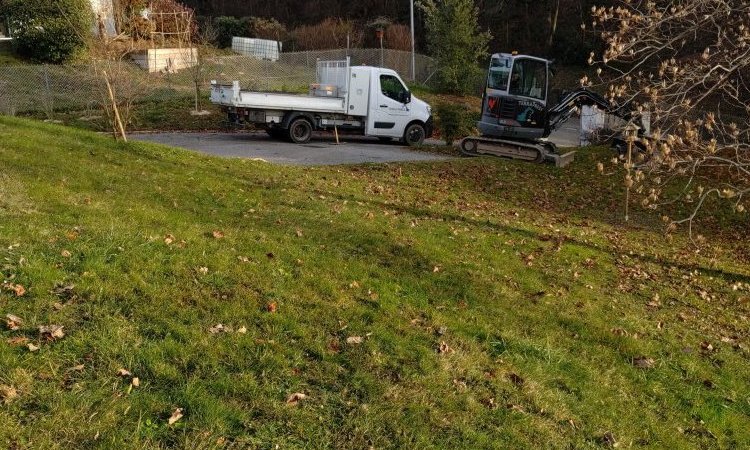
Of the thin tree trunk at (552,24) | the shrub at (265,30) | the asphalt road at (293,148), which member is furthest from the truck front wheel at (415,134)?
the thin tree trunk at (552,24)

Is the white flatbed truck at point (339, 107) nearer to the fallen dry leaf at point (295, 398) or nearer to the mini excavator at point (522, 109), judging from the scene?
the mini excavator at point (522, 109)

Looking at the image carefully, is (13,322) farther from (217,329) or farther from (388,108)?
(388,108)

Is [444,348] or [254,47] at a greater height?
[254,47]

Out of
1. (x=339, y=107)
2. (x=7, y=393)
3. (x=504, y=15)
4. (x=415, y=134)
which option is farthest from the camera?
(x=504, y=15)

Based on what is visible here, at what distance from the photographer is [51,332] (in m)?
3.92

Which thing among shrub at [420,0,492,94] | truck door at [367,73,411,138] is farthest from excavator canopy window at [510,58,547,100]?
shrub at [420,0,492,94]

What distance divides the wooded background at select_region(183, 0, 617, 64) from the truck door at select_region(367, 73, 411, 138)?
2284 centimetres

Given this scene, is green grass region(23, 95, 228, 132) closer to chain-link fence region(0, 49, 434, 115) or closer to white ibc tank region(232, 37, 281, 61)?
chain-link fence region(0, 49, 434, 115)

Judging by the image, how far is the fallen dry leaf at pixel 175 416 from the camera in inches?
131

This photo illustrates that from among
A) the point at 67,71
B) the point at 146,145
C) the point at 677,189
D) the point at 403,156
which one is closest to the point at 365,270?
the point at 146,145

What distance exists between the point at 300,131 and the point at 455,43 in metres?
17.4

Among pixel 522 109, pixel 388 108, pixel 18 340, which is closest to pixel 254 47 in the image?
pixel 388 108

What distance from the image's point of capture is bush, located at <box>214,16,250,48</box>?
3828cm

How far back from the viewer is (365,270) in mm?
6262
